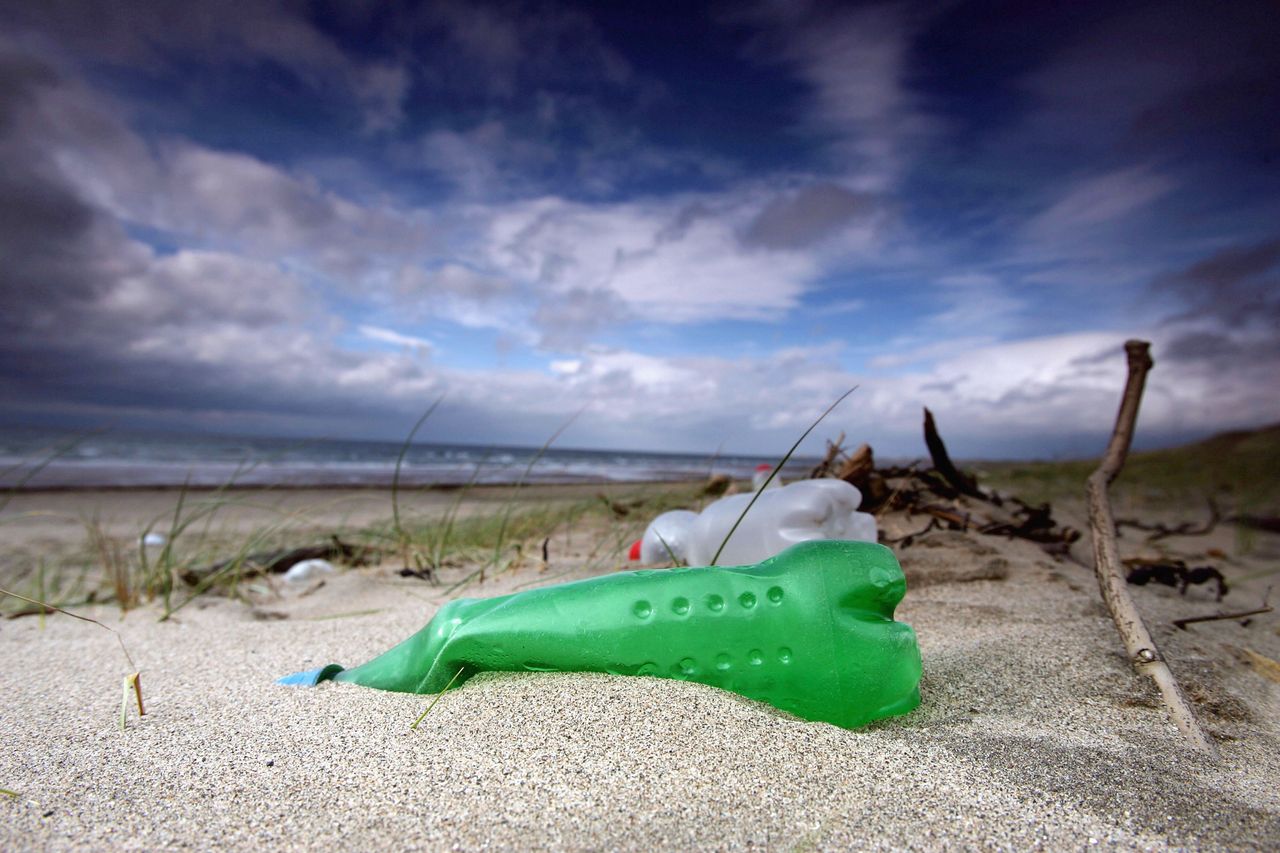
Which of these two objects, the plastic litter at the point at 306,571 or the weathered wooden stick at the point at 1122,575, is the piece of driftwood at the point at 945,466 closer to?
the weathered wooden stick at the point at 1122,575

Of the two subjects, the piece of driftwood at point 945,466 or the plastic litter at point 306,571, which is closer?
the piece of driftwood at point 945,466

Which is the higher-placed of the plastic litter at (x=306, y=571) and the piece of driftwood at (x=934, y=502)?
the piece of driftwood at (x=934, y=502)

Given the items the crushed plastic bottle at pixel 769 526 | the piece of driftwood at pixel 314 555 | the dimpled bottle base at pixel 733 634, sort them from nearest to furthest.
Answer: the dimpled bottle base at pixel 733 634, the crushed plastic bottle at pixel 769 526, the piece of driftwood at pixel 314 555

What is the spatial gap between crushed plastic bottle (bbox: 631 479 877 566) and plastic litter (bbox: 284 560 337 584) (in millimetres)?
1508

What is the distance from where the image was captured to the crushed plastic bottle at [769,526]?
1.75m

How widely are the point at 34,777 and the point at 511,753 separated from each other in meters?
0.62

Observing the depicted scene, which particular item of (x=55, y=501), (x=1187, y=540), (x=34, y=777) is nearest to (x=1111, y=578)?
(x=34, y=777)

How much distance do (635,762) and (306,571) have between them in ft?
7.62

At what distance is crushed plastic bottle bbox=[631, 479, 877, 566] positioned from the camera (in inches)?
68.8

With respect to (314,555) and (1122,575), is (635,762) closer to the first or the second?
(1122,575)

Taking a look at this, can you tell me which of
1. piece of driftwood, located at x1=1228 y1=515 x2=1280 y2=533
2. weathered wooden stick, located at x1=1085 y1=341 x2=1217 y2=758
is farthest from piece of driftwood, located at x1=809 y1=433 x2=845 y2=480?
piece of driftwood, located at x1=1228 y1=515 x2=1280 y2=533

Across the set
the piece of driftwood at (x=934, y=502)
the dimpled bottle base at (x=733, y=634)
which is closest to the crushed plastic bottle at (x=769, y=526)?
the piece of driftwood at (x=934, y=502)

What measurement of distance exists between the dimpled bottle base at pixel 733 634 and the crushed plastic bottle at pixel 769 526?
620mm

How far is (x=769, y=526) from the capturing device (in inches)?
69.7
